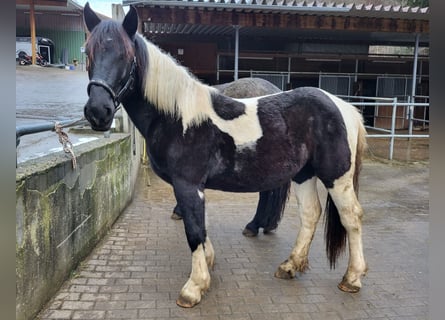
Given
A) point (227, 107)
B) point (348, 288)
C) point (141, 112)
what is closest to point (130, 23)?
point (141, 112)

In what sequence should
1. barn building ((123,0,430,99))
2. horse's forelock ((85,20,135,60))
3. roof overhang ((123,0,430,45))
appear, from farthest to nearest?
barn building ((123,0,430,99)), roof overhang ((123,0,430,45)), horse's forelock ((85,20,135,60))

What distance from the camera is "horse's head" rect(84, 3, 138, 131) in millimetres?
2314

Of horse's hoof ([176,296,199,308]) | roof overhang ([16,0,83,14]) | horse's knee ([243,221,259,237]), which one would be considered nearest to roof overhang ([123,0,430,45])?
horse's knee ([243,221,259,237])

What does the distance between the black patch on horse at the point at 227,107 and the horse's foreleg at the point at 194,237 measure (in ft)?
1.94

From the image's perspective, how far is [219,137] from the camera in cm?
281

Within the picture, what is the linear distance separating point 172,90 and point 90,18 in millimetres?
708

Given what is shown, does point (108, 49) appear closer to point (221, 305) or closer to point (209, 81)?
point (221, 305)

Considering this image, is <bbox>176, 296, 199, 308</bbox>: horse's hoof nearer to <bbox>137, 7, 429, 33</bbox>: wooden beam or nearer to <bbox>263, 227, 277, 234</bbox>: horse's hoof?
<bbox>263, 227, 277, 234</bbox>: horse's hoof

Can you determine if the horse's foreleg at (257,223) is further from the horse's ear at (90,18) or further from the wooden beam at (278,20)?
the wooden beam at (278,20)

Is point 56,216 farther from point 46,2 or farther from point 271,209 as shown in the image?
point 46,2

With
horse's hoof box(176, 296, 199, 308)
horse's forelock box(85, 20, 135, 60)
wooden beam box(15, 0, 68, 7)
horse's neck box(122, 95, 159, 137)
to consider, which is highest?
wooden beam box(15, 0, 68, 7)

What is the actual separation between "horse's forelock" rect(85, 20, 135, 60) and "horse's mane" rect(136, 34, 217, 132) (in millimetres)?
205
